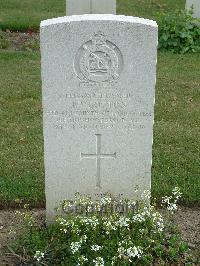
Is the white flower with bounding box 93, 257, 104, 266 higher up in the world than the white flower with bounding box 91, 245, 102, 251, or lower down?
lower down

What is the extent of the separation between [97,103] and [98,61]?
33 centimetres

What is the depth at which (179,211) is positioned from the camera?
209 inches

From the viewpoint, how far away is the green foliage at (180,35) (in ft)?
33.6

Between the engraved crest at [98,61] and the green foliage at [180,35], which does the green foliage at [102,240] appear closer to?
the engraved crest at [98,61]

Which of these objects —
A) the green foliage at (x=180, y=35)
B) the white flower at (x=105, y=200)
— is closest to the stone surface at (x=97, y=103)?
the white flower at (x=105, y=200)

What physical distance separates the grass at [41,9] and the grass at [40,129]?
183 cm

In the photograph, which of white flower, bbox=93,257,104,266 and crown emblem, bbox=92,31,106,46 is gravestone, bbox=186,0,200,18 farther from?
white flower, bbox=93,257,104,266

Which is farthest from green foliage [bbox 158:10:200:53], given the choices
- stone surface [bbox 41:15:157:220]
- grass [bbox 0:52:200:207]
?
stone surface [bbox 41:15:157:220]

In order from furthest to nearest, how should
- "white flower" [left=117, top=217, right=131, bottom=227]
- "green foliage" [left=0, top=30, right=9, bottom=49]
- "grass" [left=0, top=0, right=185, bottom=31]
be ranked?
"grass" [left=0, top=0, right=185, bottom=31] < "green foliage" [left=0, top=30, right=9, bottom=49] < "white flower" [left=117, top=217, right=131, bottom=227]

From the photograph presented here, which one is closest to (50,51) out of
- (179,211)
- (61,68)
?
(61,68)

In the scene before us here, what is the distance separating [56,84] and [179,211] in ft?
5.96

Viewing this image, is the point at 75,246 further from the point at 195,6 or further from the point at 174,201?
the point at 195,6

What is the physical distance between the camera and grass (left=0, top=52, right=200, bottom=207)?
5.60 m

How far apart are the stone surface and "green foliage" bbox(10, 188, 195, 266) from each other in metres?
0.20
